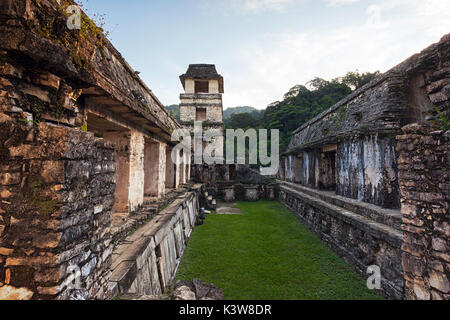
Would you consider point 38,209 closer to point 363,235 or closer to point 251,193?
point 363,235

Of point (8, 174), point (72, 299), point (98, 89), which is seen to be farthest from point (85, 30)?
point (72, 299)

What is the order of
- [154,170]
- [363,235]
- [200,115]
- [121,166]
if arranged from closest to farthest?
[121,166] < [363,235] < [154,170] < [200,115]

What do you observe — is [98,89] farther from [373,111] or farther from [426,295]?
[373,111]

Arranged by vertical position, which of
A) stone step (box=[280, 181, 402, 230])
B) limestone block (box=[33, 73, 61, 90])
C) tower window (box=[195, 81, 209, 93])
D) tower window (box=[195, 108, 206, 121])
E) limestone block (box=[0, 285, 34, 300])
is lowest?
stone step (box=[280, 181, 402, 230])

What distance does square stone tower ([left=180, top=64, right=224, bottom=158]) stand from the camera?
21609 mm

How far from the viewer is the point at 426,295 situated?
9.97 ft

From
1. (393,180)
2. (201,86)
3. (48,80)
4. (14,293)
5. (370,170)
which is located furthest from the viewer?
(201,86)

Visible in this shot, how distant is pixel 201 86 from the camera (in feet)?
76.0

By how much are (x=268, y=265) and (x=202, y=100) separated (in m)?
19.4

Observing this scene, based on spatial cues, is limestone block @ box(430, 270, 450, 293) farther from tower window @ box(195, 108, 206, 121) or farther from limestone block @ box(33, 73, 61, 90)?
tower window @ box(195, 108, 206, 121)

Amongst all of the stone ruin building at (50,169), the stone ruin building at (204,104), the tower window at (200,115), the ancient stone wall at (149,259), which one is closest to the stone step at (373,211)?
the ancient stone wall at (149,259)

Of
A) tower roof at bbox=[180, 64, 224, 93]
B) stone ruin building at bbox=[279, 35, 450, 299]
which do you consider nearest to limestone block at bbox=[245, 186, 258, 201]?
stone ruin building at bbox=[279, 35, 450, 299]

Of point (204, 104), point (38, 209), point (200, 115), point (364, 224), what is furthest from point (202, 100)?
point (38, 209)

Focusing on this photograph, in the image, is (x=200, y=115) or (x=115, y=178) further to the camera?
(x=200, y=115)
